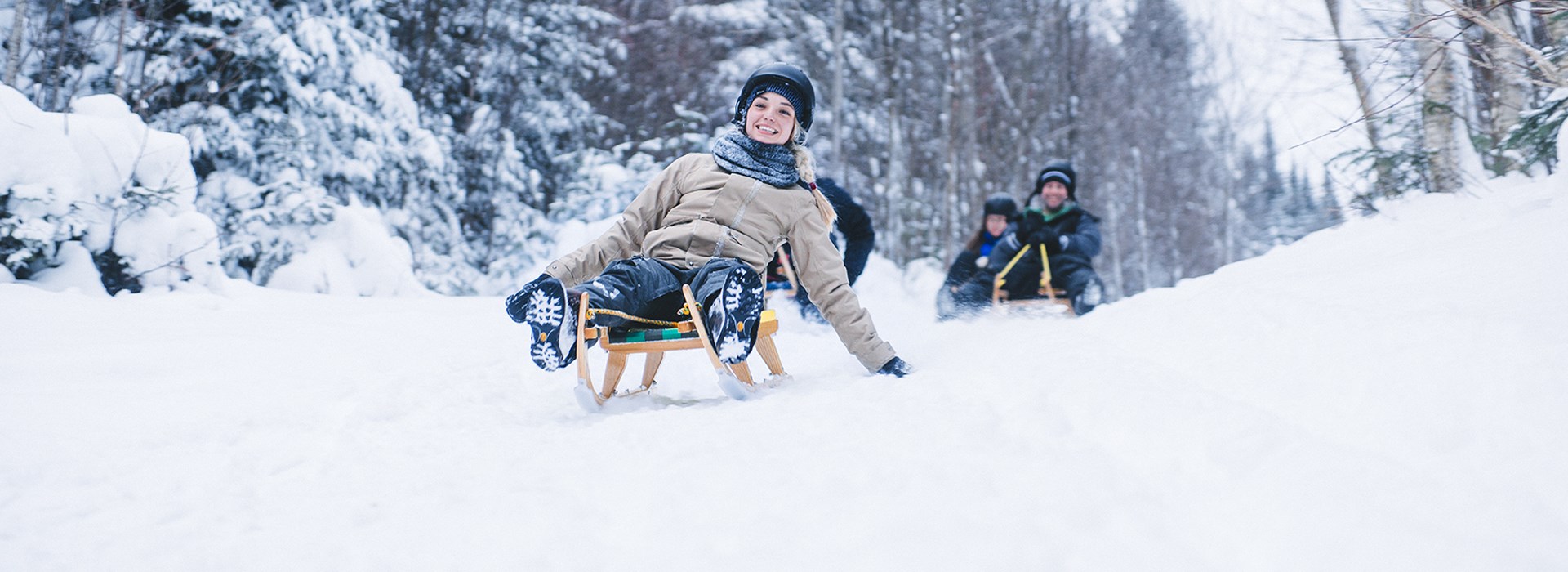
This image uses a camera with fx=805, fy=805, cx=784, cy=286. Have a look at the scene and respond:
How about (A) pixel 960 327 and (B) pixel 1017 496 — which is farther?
(A) pixel 960 327

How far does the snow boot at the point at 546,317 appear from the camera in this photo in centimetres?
229

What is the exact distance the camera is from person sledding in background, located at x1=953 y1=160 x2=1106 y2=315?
541 cm

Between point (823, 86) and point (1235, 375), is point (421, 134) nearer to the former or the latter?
point (823, 86)

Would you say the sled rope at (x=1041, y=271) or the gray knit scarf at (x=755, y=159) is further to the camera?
the sled rope at (x=1041, y=271)

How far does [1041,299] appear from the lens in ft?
18.5

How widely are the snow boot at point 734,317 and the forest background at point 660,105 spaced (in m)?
1.98

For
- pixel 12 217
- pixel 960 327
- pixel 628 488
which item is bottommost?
pixel 960 327

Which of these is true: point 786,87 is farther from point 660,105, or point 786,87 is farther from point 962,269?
point 660,105

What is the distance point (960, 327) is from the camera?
16.6ft

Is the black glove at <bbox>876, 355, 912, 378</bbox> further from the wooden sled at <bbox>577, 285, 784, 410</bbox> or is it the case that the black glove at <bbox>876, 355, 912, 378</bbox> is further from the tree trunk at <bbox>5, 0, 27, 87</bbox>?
the tree trunk at <bbox>5, 0, 27, 87</bbox>

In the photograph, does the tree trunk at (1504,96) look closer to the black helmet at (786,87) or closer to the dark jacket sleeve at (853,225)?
the dark jacket sleeve at (853,225)

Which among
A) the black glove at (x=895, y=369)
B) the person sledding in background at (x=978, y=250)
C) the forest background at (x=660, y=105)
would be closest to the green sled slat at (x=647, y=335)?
the black glove at (x=895, y=369)

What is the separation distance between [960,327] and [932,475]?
12.2 ft

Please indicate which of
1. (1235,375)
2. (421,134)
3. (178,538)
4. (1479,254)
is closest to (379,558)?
(178,538)
